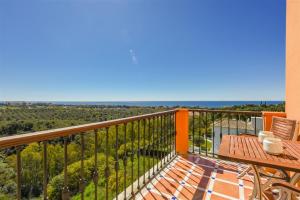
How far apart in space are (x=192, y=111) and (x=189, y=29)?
4.55 meters

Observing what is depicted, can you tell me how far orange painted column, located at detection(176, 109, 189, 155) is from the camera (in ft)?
13.5

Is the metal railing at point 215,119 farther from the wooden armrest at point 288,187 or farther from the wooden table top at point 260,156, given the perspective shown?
the wooden armrest at point 288,187

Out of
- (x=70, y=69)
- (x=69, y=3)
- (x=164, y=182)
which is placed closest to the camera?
(x=164, y=182)

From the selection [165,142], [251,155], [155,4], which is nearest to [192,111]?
[165,142]

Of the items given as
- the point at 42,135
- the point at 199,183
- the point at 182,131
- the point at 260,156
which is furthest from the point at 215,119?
the point at 42,135

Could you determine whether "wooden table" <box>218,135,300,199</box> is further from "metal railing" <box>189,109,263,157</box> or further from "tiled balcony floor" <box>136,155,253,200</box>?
"metal railing" <box>189,109,263,157</box>

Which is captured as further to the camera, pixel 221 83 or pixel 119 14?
pixel 221 83

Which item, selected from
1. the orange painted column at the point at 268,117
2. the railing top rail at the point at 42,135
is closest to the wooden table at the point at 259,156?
the railing top rail at the point at 42,135

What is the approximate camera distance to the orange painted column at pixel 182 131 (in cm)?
412

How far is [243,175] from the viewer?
2.86m

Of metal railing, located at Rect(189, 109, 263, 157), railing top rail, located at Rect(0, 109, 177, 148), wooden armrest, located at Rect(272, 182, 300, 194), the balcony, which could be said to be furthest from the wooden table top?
metal railing, located at Rect(189, 109, 263, 157)

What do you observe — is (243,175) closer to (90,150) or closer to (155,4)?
(155,4)

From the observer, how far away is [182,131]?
4.15 meters

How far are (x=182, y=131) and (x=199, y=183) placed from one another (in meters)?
1.51
